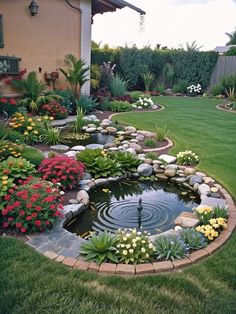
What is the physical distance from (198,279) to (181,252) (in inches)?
14.8

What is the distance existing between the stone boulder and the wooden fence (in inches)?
490

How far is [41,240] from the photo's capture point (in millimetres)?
3381

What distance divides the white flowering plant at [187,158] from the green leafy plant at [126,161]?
0.84 m

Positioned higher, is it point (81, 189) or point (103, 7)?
point (103, 7)

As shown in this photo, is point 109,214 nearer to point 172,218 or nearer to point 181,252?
point 172,218

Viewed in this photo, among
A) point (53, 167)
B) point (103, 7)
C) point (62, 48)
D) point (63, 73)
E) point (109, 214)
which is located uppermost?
point (103, 7)

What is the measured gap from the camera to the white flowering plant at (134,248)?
10.1ft

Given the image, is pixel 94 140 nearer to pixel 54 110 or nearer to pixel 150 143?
pixel 150 143

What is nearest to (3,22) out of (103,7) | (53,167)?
(103,7)

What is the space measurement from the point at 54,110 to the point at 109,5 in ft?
14.6

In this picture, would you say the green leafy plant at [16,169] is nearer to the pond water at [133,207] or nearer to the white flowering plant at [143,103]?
the pond water at [133,207]

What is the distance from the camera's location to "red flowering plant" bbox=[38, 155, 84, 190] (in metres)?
4.58

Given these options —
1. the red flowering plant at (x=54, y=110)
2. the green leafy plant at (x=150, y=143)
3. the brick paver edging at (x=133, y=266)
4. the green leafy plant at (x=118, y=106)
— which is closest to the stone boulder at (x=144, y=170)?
the green leafy plant at (x=150, y=143)

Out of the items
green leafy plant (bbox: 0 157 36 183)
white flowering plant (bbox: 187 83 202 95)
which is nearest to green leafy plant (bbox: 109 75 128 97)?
white flowering plant (bbox: 187 83 202 95)
